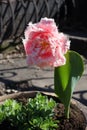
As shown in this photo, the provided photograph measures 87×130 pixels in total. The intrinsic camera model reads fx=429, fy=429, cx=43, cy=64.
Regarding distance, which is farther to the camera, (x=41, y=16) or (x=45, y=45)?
(x=41, y=16)

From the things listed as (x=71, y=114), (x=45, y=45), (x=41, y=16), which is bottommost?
(x=41, y=16)

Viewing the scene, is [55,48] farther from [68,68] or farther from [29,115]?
[29,115]

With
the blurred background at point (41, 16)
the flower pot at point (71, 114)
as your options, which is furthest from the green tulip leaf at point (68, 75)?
the blurred background at point (41, 16)

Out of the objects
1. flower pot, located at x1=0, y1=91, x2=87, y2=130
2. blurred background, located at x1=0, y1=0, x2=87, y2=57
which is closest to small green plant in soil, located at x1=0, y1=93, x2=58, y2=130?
flower pot, located at x1=0, y1=91, x2=87, y2=130

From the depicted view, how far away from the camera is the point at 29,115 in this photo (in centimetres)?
230

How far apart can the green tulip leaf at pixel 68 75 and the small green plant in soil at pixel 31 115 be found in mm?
110

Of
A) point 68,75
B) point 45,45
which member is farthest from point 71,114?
point 45,45

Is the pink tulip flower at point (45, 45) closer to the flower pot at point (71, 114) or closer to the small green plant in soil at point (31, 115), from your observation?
the small green plant in soil at point (31, 115)

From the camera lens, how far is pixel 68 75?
7.81ft

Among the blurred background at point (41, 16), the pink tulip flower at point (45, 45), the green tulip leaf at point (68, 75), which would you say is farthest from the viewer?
the blurred background at point (41, 16)

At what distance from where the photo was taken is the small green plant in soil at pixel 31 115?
2260 mm

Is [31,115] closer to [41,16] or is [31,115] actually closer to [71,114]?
[71,114]

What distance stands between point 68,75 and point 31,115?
31 centimetres

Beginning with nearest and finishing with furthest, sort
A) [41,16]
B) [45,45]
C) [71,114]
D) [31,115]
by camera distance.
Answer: [45,45] → [31,115] → [71,114] → [41,16]
